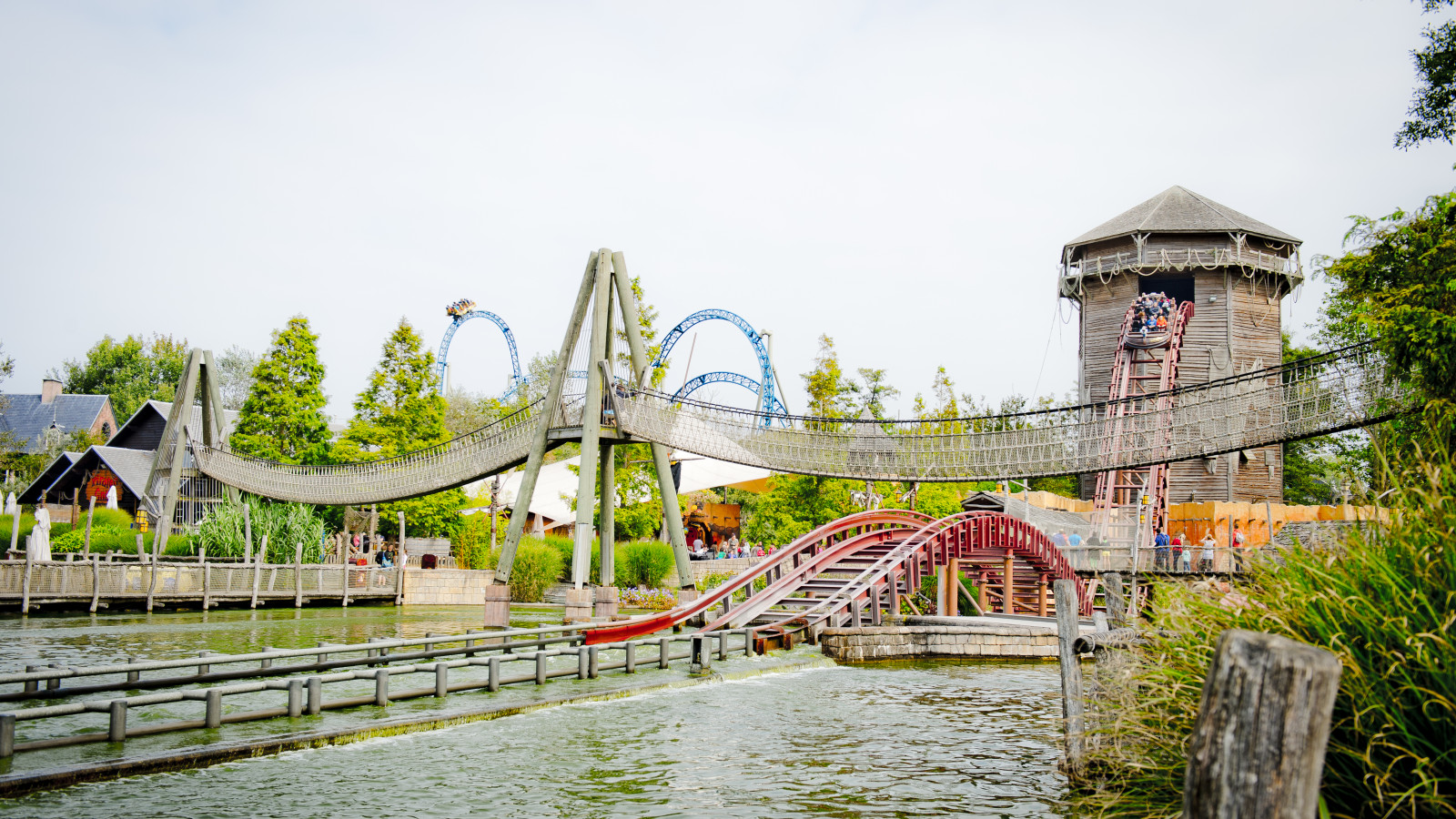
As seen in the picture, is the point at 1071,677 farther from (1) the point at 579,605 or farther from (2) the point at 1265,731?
(1) the point at 579,605

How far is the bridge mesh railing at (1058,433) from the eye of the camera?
1395 centimetres

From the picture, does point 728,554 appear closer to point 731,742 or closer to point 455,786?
point 731,742

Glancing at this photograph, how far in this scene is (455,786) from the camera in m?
8.31

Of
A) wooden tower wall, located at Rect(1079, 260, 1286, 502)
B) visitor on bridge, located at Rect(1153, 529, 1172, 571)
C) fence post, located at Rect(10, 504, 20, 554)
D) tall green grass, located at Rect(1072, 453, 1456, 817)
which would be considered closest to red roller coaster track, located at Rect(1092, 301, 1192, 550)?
visitor on bridge, located at Rect(1153, 529, 1172, 571)

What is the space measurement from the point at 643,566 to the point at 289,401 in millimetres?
14239

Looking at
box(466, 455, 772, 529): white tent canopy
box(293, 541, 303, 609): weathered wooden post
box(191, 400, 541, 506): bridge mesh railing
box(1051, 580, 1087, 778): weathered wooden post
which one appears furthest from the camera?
box(466, 455, 772, 529): white tent canopy

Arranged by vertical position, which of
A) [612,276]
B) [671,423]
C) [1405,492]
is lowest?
[1405,492]

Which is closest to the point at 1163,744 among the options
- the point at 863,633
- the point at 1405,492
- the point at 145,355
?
the point at 1405,492

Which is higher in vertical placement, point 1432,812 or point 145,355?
point 145,355

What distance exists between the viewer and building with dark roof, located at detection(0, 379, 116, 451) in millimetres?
59344

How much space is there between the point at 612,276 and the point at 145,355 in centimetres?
6718

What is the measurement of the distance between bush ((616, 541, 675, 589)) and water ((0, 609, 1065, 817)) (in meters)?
18.3

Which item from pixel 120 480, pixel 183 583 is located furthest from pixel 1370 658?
pixel 120 480

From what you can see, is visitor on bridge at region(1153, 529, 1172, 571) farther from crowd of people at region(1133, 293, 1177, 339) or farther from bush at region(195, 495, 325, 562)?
bush at region(195, 495, 325, 562)
